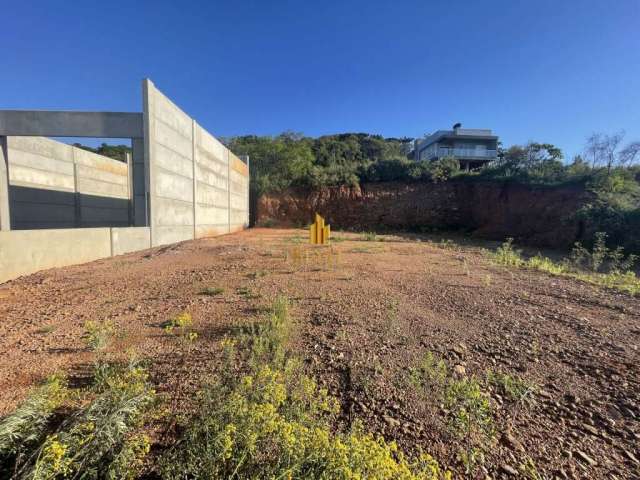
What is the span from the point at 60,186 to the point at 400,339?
16.5 meters

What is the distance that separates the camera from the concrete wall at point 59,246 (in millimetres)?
5641

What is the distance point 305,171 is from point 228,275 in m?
17.9

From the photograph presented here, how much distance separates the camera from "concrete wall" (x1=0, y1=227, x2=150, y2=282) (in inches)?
222

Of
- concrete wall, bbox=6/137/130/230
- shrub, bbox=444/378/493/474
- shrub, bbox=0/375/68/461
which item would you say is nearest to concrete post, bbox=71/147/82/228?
concrete wall, bbox=6/137/130/230

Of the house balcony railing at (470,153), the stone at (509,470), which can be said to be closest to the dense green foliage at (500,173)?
the house balcony railing at (470,153)

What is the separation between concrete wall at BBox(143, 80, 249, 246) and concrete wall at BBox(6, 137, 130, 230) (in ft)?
20.0

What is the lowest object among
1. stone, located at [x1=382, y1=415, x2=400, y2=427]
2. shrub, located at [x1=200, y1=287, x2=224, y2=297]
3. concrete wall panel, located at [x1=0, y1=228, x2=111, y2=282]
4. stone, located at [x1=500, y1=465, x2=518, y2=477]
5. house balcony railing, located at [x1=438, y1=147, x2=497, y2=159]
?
stone, located at [x1=500, y1=465, x2=518, y2=477]

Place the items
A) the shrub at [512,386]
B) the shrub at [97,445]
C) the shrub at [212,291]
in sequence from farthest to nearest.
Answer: the shrub at [212,291], the shrub at [512,386], the shrub at [97,445]

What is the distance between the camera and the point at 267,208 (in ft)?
69.9

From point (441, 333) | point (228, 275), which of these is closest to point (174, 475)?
point (441, 333)

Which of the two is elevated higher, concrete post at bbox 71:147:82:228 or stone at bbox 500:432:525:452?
concrete post at bbox 71:147:82:228

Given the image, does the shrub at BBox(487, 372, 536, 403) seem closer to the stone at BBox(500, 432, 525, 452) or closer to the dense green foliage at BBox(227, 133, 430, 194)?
the stone at BBox(500, 432, 525, 452)

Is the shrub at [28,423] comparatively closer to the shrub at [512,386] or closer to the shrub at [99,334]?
the shrub at [99,334]

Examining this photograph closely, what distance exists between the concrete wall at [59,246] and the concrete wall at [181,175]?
2.46 feet
